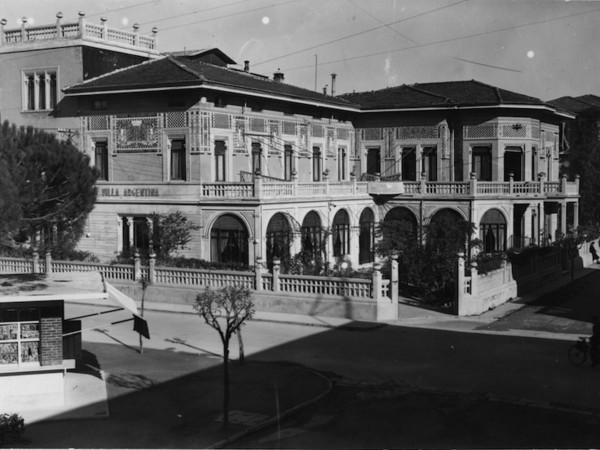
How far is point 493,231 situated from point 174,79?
56.9 feet

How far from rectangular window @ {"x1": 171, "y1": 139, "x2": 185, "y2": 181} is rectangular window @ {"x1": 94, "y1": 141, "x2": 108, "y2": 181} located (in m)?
3.64

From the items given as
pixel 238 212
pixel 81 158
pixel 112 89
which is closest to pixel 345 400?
pixel 81 158

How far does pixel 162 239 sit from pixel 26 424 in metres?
18.8

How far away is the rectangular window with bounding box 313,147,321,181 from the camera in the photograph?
42125mm

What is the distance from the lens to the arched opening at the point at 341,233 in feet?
127

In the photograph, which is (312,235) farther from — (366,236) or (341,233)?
(366,236)

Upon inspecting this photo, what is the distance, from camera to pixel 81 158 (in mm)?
26328

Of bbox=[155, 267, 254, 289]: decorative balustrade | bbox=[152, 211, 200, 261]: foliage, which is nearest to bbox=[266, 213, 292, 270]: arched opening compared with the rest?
bbox=[152, 211, 200, 261]: foliage

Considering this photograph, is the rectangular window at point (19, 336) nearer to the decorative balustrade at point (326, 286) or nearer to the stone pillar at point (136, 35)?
the decorative balustrade at point (326, 286)

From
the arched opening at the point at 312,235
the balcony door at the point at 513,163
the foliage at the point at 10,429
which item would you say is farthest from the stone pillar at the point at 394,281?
the balcony door at the point at 513,163

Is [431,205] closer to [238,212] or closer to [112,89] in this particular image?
[238,212]

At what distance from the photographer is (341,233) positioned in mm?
39312

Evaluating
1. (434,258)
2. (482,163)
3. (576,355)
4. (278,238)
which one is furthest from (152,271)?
(482,163)

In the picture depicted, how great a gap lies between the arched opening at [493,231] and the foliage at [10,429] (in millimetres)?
29675
